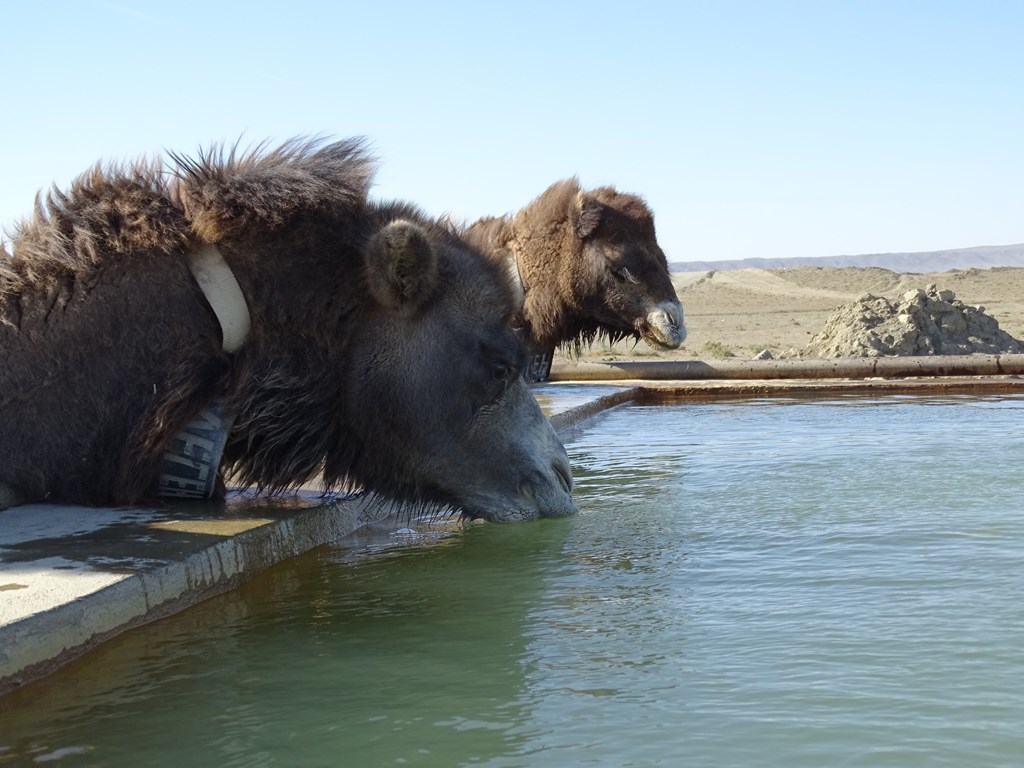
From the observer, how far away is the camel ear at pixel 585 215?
32.1 ft

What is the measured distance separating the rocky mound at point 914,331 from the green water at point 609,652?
1152 cm

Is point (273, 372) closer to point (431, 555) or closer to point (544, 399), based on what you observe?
point (431, 555)

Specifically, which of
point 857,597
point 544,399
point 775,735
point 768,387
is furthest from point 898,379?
point 775,735

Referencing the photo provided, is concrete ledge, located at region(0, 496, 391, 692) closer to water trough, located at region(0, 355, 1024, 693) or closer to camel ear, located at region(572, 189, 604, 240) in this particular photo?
water trough, located at region(0, 355, 1024, 693)

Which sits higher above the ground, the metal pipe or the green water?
the metal pipe

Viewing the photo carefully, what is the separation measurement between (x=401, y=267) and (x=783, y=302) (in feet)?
128

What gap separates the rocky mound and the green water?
11.5 metres

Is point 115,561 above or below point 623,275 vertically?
below

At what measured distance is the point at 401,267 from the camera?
4.75 metres

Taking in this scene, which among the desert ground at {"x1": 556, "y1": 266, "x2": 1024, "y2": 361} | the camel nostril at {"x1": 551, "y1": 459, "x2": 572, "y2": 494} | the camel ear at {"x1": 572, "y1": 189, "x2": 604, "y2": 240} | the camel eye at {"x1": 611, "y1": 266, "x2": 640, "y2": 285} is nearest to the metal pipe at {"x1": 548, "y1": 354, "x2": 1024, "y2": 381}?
the desert ground at {"x1": 556, "y1": 266, "x2": 1024, "y2": 361}

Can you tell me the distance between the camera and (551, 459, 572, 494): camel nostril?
499cm

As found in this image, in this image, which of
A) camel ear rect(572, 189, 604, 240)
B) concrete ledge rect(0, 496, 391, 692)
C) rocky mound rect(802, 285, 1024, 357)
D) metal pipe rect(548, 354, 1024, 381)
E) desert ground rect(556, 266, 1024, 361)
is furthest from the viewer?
desert ground rect(556, 266, 1024, 361)

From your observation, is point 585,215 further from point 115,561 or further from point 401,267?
point 115,561

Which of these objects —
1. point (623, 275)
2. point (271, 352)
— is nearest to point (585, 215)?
point (623, 275)
